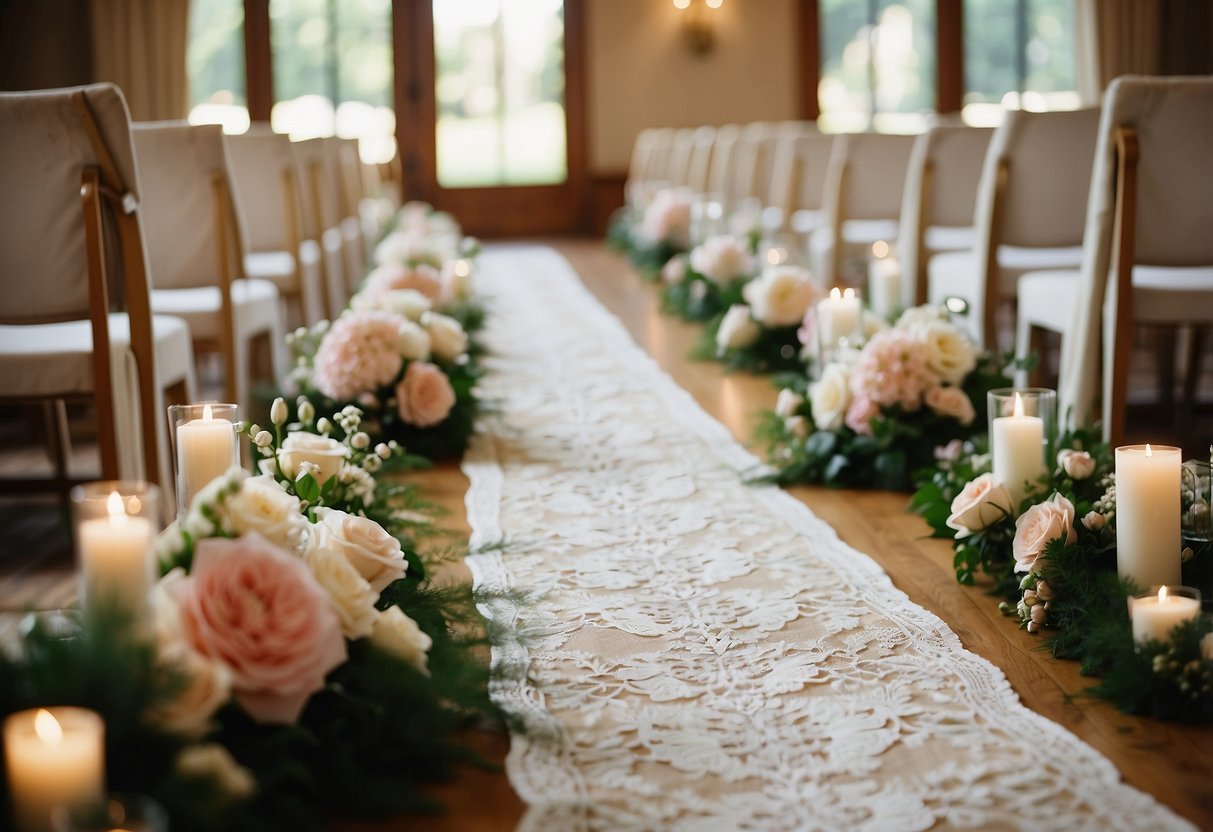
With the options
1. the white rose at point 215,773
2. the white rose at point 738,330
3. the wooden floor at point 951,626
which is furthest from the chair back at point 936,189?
the white rose at point 215,773

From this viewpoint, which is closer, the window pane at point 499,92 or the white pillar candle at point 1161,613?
the white pillar candle at point 1161,613

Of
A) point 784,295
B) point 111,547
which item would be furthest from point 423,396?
point 111,547

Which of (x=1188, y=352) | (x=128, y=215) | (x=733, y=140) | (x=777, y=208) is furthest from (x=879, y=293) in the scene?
(x=733, y=140)

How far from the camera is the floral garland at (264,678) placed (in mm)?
1093

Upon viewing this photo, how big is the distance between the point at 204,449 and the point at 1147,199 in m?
2.02

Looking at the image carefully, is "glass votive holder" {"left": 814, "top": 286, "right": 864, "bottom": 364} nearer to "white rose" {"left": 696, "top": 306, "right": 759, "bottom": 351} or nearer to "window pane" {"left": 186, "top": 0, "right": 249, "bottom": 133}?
"white rose" {"left": 696, "top": 306, "right": 759, "bottom": 351}

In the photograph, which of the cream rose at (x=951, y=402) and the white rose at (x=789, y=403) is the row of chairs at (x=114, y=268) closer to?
the white rose at (x=789, y=403)

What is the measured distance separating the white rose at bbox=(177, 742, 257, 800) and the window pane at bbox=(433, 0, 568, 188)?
452 inches

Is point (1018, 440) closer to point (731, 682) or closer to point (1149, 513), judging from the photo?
point (1149, 513)

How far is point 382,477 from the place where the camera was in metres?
2.73

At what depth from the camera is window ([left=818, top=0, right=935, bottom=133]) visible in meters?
12.0

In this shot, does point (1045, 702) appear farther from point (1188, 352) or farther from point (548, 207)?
point (548, 207)

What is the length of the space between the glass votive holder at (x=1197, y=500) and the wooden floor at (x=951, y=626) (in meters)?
0.23

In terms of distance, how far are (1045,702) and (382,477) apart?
1483 millimetres
